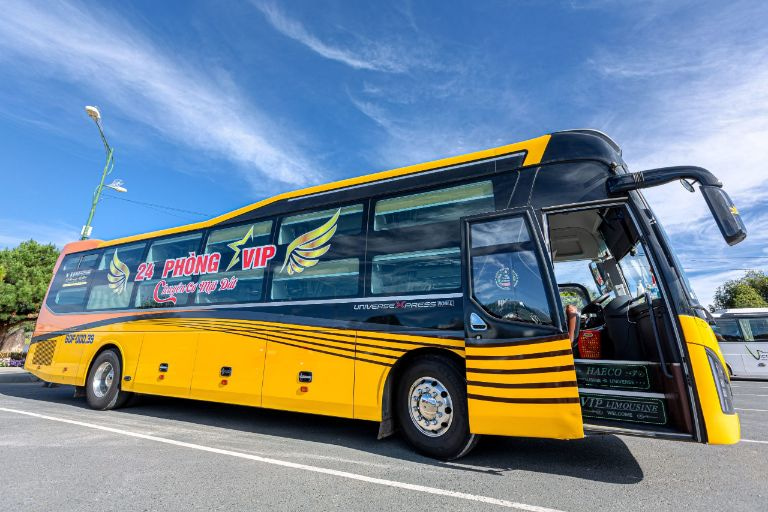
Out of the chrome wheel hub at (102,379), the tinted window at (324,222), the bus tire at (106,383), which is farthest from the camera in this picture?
the chrome wheel hub at (102,379)

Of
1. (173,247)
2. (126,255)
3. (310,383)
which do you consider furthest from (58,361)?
(310,383)

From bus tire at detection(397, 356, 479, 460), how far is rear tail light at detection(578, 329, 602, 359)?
2.05m

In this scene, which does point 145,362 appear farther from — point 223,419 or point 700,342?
point 700,342

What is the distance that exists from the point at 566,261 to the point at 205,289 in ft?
20.3

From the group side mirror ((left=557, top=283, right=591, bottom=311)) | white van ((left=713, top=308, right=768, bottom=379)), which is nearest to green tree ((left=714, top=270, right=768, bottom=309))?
white van ((left=713, top=308, right=768, bottom=379))

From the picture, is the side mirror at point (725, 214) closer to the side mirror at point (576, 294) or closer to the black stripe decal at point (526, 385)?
the black stripe decal at point (526, 385)

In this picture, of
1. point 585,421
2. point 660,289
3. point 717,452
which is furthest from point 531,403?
point 717,452

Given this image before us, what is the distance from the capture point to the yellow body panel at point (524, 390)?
3617mm

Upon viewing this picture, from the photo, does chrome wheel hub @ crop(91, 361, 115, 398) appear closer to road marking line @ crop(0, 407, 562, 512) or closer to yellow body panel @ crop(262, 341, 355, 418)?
road marking line @ crop(0, 407, 562, 512)

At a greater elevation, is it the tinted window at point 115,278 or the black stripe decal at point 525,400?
the tinted window at point 115,278

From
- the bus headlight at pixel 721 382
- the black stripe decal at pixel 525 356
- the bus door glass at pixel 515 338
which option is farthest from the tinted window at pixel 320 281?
the bus headlight at pixel 721 382

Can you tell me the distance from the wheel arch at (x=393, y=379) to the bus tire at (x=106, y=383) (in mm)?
6013

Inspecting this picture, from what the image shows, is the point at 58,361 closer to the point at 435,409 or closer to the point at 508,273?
the point at 435,409

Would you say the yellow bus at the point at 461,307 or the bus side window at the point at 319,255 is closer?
the yellow bus at the point at 461,307
